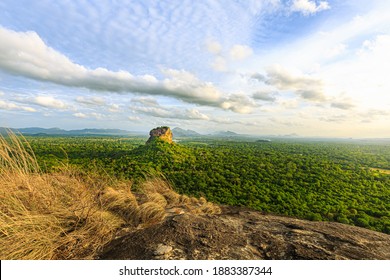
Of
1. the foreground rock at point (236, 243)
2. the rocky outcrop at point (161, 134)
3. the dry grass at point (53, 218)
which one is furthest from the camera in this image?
the rocky outcrop at point (161, 134)

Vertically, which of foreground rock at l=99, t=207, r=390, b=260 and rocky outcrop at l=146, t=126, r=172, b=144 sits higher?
rocky outcrop at l=146, t=126, r=172, b=144

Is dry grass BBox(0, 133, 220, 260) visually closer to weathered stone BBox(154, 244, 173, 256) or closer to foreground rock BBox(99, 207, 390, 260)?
foreground rock BBox(99, 207, 390, 260)

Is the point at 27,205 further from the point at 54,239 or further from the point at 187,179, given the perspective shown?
the point at 187,179

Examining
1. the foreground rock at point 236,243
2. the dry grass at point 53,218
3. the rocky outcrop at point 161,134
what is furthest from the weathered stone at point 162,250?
the rocky outcrop at point 161,134

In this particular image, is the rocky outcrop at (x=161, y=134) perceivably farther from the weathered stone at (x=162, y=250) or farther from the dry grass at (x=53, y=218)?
the weathered stone at (x=162, y=250)

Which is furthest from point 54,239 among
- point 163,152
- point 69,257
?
point 163,152

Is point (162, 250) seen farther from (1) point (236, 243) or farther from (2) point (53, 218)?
(2) point (53, 218)

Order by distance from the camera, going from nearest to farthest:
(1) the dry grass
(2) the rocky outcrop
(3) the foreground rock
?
(1) the dry grass → (3) the foreground rock → (2) the rocky outcrop

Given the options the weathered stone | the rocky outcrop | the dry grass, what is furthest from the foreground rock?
the rocky outcrop

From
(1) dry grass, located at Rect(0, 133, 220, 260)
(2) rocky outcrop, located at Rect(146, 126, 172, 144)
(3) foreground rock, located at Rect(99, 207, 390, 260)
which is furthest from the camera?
(2) rocky outcrop, located at Rect(146, 126, 172, 144)
